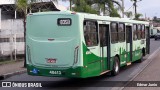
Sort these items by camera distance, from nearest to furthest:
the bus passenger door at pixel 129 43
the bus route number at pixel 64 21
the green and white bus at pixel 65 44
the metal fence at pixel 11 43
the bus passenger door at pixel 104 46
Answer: the green and white bus at pixel 65 44 → the bus route number at pixel 64 21 → the bus passenger door at pixel 104 46 → the bus passenger door at pixel 129 43 → the metal fence at pixel 11 43

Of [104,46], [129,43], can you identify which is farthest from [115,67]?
[129,43]

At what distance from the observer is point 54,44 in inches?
471

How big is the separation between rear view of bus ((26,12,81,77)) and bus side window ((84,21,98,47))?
1.86 ft

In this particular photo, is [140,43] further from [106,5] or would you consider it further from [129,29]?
[106,5]

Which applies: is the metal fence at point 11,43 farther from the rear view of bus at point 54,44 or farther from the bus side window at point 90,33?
the bus side window at point 90,33

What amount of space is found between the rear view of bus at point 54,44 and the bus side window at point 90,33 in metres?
0.57

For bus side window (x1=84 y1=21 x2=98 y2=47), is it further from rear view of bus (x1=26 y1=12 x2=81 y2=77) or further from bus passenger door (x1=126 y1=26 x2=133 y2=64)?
bus passenger door (x1=126 y1=26 x2=133 y2=64)

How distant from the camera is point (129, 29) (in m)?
18.2

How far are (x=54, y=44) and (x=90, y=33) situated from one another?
1401mm

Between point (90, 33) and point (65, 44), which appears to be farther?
point (90, 33)

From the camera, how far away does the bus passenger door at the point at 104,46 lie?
44.7 feet

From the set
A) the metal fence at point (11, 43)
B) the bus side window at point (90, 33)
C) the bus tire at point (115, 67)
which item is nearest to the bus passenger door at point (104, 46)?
the bus side window at point (90, 33)

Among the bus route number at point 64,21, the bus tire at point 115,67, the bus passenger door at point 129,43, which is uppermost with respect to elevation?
the bus route number at point 64,21

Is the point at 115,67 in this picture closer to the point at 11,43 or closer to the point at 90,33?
the point at 90,33
